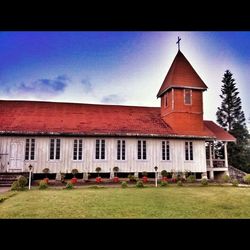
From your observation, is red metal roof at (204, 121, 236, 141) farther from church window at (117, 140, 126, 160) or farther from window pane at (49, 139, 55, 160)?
window pane at (49, 139, 55, 160)

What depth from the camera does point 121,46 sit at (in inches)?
513

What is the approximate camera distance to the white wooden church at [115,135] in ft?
48.3

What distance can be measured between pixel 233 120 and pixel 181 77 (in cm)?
1308

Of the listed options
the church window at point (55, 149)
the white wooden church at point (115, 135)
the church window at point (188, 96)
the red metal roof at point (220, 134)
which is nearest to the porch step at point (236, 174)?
the white wooden church at point (115, 135)

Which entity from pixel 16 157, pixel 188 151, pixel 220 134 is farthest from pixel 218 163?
pixel 16 157

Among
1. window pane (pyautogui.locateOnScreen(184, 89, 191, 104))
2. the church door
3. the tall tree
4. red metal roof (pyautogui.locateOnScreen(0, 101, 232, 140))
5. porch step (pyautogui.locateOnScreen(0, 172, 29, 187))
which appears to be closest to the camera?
porch step (pyautogui.locateOnScreen(0, 172, 29, 187))

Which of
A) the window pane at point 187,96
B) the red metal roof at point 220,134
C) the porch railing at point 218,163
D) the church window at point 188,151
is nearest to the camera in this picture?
the church window at point 188,151

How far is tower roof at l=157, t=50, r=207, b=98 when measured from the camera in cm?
1811

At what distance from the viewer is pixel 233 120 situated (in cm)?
2816

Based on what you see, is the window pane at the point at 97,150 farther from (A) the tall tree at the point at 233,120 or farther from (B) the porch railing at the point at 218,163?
(A) the tall tree at the point at 233,120

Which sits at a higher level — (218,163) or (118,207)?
(218,163)

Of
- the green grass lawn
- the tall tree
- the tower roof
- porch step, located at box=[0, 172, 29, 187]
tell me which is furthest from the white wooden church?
the tall tree

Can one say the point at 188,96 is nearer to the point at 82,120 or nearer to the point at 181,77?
the point at 181,77
